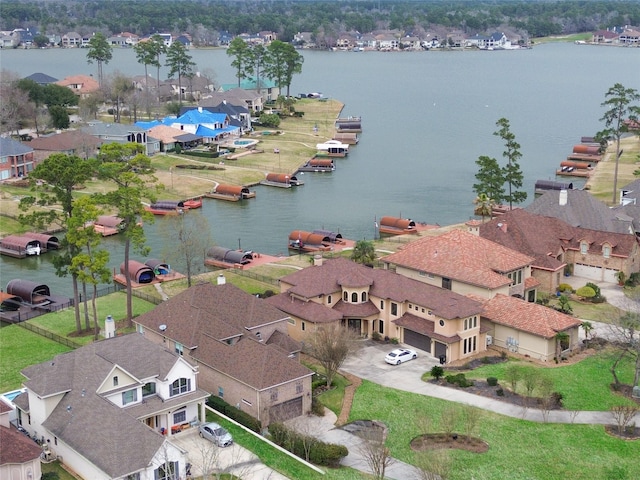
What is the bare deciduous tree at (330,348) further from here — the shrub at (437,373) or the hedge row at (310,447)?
the hedge row at (310,447)

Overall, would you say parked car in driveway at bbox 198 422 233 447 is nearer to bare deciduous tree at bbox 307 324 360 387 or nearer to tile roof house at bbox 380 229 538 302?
bare deciduous tree at bbox 307 324 360 387

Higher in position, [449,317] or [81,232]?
[81,232]

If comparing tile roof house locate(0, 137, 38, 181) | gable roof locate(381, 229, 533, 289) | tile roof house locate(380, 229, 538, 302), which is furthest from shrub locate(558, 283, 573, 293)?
tile roof house locate(0, 137, 38, 181)

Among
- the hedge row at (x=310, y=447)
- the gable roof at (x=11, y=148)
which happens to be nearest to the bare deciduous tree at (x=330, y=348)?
the hedge row at (x=310, y=447)

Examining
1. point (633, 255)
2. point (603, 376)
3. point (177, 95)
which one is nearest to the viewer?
point (603, 376)

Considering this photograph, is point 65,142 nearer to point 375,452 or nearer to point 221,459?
point 221,459

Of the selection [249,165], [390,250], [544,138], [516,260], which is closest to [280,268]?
[390,250]

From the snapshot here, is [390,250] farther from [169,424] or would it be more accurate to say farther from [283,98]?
[283,98]
